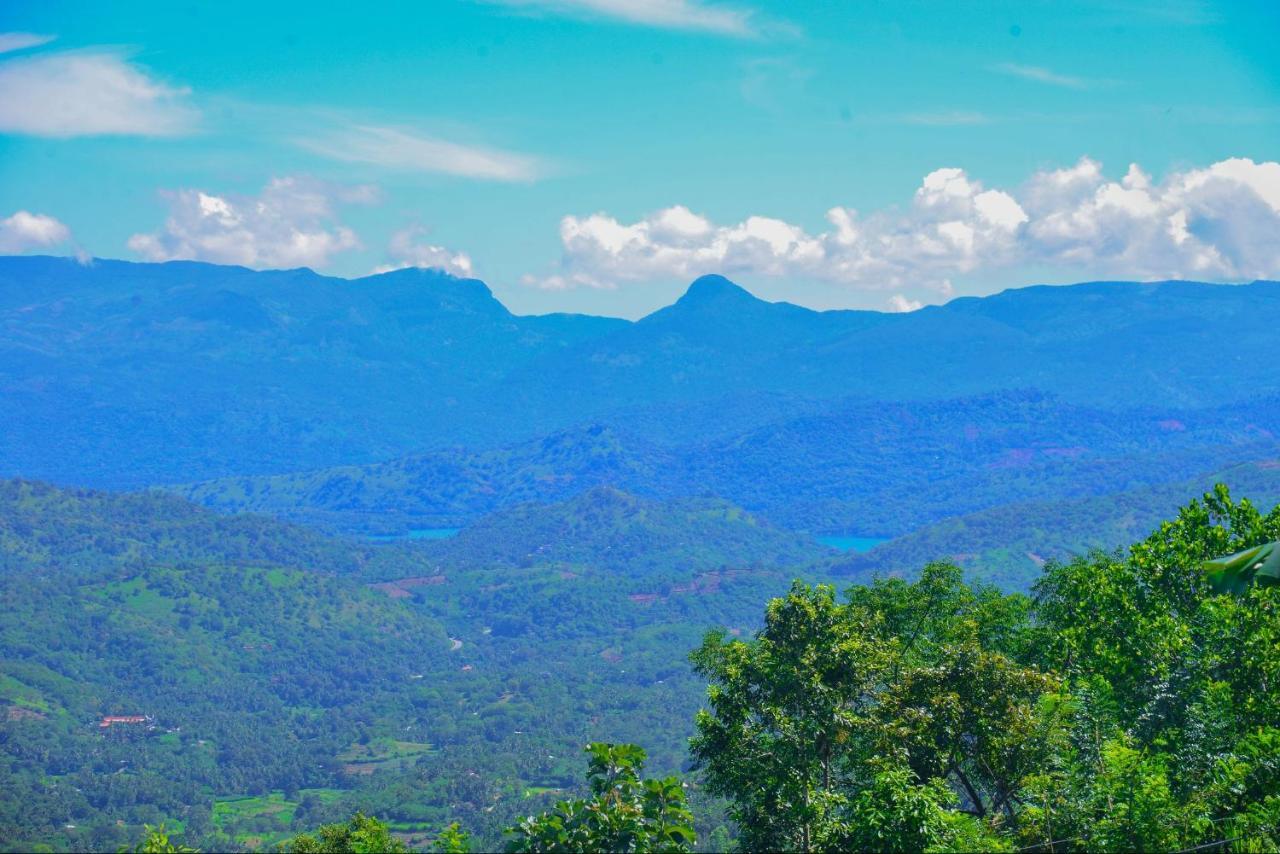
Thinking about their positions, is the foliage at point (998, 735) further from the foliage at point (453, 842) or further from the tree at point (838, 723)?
the foliage at point (453, 842)

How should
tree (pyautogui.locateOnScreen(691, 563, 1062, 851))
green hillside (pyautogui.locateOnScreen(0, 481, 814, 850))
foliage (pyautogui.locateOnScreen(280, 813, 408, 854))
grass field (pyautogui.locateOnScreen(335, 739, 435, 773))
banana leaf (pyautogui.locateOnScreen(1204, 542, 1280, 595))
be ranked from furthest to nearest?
grass field (pyautogui.locateOnScreen(335, 739, 435, 773)) < green hillside (pyautogui.locateOnScreen(0, 481, 814, 850)) < foliage (pyautogui.locateOnScreen(280, 813, 408, 854)) < tree (pyautogui.locateOnScreen(691, 563, 1062, 851)) < banana leaf (pyautogui.locateOnScreen(1204, 542, 1280, 595))

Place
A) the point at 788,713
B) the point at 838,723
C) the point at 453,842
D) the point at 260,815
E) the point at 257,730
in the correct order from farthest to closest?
the point at 257,730
the point at 260,815
the point at 788,713
the point at 838,723
the point at 453,842

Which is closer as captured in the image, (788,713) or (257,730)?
(788,713)

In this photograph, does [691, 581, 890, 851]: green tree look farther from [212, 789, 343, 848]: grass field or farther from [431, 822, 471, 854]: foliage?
[212, 789, 343, 848]: grass field

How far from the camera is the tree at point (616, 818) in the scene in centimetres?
2041

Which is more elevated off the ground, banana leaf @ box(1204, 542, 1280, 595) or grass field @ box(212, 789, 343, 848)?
banana leaf @ box(1204, 542, 1280, 595)

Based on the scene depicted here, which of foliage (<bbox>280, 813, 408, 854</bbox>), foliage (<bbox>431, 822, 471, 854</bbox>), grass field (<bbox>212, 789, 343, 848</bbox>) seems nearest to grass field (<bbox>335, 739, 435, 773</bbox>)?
grass field (<bbox>212, 789, 343, 848</bbox>)

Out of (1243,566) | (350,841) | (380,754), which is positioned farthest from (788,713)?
(380,754)

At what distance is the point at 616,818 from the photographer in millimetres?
20578

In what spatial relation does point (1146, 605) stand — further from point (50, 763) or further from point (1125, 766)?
point (50, 763)

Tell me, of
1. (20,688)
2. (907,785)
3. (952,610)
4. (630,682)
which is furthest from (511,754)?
(907,785)

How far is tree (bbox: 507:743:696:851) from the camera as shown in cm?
2041

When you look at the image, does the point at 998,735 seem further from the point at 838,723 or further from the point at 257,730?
the point at 257,730

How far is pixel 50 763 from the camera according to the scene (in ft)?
455
